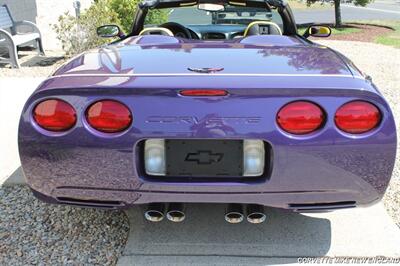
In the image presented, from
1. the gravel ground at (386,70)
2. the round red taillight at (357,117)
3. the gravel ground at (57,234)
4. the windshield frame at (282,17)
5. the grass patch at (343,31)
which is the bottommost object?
the grass patch at (343,31)

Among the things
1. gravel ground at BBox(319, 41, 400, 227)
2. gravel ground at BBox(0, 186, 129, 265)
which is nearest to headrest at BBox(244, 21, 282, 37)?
gravel ground at BBox(319, 41, 400, 227)

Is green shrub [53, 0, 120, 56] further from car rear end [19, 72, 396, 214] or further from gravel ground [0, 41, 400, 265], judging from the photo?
car rear end [19, 72, 396, 214]

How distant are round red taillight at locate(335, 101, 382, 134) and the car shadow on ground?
84 cm

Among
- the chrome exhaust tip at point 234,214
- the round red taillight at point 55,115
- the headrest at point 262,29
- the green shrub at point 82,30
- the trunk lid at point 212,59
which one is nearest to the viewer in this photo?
the round red taillight at point 55,115

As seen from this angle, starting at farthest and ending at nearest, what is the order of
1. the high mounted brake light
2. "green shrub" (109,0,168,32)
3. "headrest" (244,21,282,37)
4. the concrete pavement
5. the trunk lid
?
1. "green shrub" (109,0,168,32)
2. "headrest" (244,21,282,37)
3. the concrete pavement
4. the trunk lid
5. the high mounted brake light

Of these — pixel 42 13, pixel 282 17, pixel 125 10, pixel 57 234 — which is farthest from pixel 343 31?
pixel 57 234

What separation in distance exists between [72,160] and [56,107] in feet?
0.90

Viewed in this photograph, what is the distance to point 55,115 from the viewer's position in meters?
2.36

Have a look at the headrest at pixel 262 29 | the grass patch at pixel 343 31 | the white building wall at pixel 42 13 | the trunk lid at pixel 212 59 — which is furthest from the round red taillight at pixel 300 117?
the grass patch at pixel 343 31

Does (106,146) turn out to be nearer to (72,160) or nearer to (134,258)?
(72,160)

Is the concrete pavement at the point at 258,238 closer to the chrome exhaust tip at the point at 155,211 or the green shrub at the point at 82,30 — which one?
the chrome exhaust tip at the point at 155,211

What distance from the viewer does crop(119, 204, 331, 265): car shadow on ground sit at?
2719 mm

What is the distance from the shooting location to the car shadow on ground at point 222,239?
8.92ft

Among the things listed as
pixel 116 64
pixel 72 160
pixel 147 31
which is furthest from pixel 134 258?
pixel 147 31
